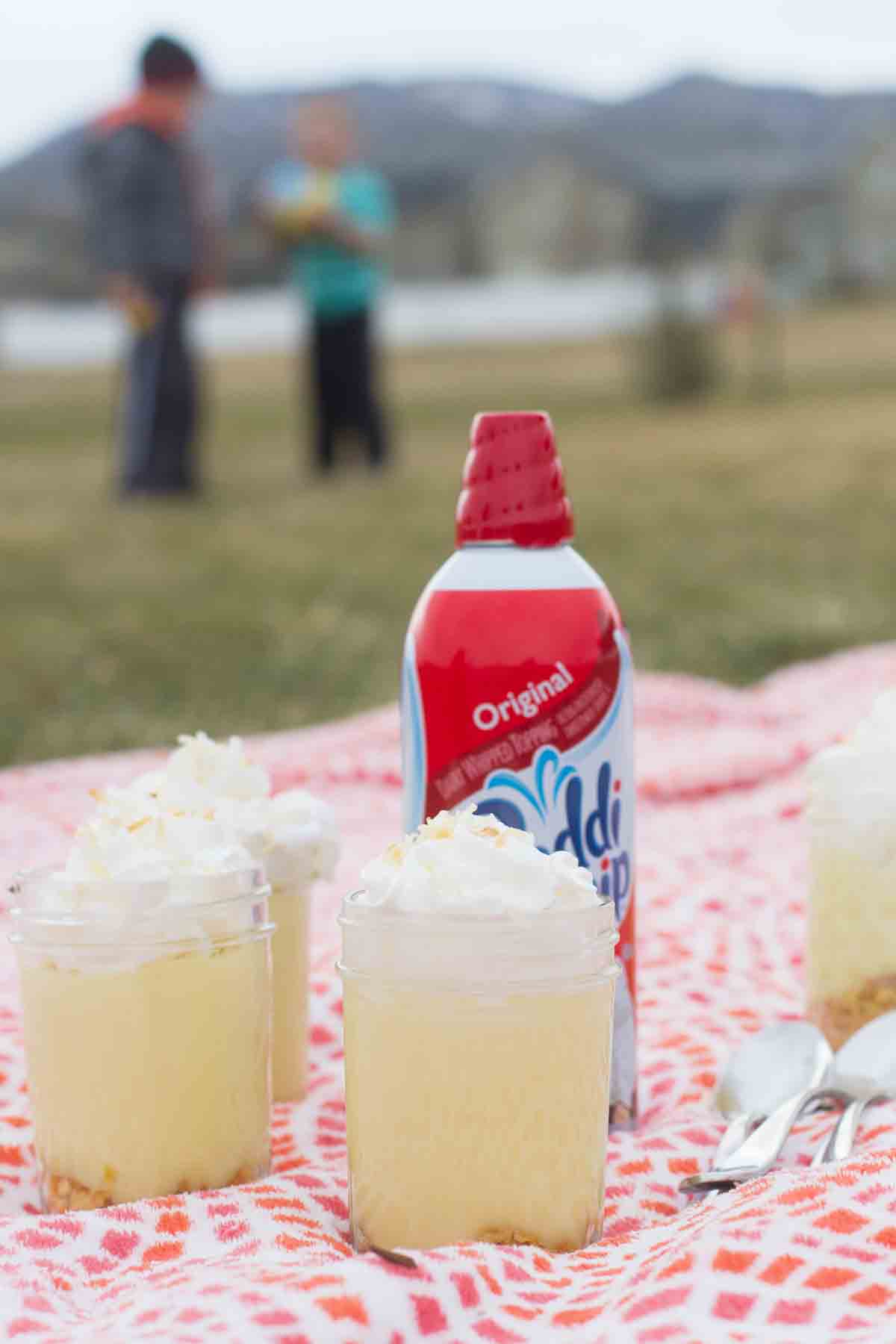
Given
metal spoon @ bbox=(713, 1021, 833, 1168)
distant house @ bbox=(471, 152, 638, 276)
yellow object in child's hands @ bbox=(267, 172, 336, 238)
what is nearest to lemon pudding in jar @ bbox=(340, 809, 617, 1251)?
metal spoon @ bbox=(713, 1021, 833, 1168)

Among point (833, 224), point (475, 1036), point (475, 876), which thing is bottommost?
point (475, 1036)

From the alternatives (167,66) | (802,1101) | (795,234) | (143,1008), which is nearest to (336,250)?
(167,66)

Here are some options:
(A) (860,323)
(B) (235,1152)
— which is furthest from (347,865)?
(A) (860,323)

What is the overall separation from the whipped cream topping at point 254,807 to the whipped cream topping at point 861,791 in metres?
0.55

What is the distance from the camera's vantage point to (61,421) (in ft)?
45.4

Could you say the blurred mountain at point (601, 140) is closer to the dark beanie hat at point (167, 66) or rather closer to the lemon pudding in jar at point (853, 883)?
the dark beanie hat at point (167, 66)

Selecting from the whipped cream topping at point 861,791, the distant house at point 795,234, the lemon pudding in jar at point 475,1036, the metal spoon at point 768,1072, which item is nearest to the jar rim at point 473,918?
the lemon pudding in jar at point 475,1036

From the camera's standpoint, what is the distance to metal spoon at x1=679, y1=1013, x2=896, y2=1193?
1.66 m

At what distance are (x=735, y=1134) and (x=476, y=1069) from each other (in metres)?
0.45

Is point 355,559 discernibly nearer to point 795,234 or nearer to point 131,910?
point 131,910

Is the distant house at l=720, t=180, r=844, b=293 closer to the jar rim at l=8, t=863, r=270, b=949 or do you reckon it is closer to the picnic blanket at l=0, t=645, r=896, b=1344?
the picnic blanket at l=0, t=645, r=896, b=1344

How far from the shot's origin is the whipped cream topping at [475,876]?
1438mm

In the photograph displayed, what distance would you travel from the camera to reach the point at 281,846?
6.33 ft

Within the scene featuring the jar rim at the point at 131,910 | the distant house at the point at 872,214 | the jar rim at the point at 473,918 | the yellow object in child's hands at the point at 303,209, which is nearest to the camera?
the jar rim at the point at 473,918
